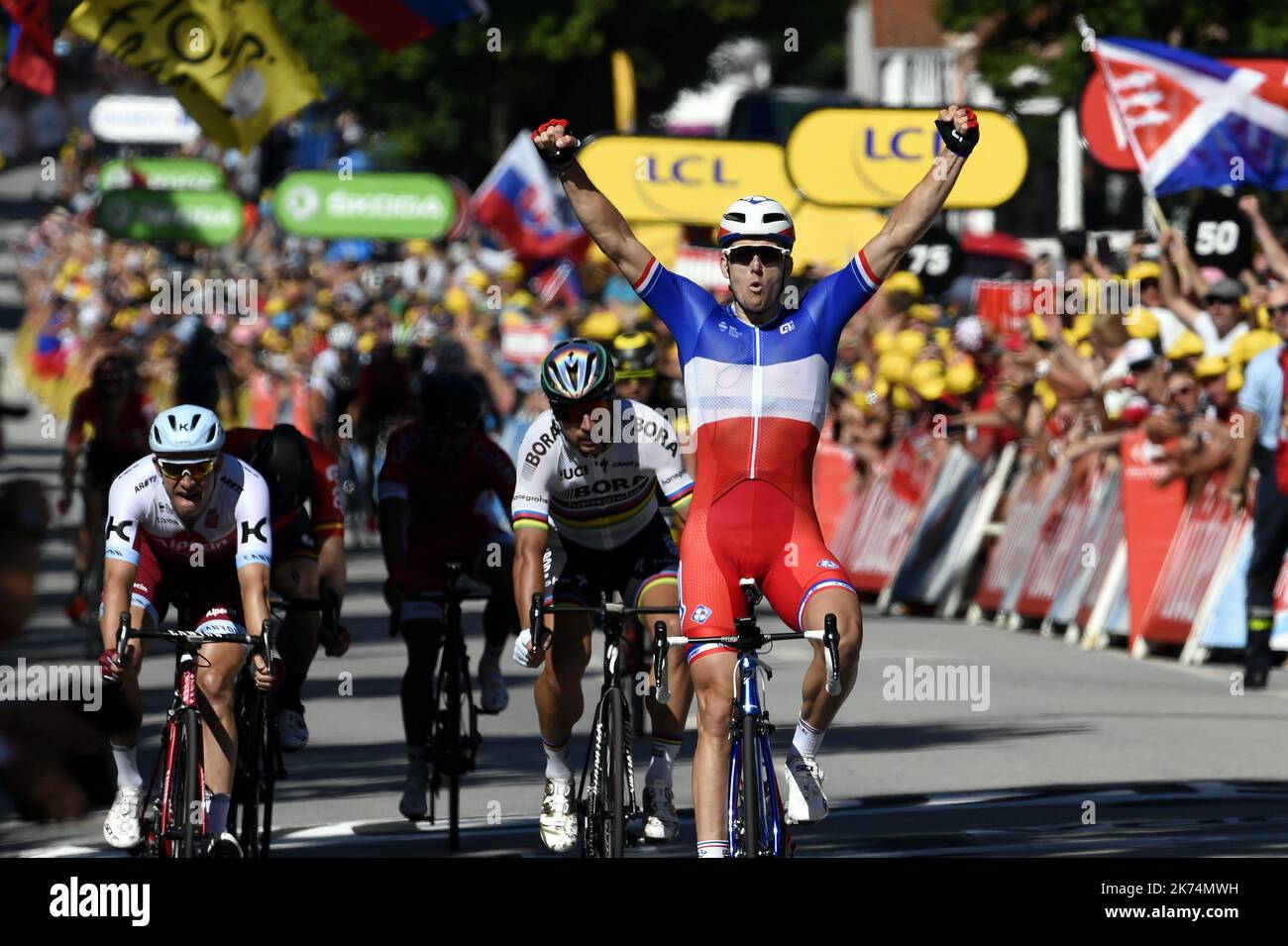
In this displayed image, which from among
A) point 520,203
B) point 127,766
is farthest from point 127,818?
point 520,203

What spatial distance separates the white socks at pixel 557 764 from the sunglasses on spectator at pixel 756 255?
2.11 metres

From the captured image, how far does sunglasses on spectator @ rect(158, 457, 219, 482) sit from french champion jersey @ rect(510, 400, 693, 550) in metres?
1.11

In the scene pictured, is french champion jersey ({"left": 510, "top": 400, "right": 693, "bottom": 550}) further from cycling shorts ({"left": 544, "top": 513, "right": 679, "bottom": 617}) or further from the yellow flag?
the yellow flag

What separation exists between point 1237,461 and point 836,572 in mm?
7297

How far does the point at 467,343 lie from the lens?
28.7 metres

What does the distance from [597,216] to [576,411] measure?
3.54 ft

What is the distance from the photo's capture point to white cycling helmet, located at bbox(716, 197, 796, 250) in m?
7.75

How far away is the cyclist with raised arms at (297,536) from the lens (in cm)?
973

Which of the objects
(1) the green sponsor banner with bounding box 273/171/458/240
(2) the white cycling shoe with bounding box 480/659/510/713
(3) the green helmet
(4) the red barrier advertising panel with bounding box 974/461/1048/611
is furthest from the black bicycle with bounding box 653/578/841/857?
(1) the green sponsor banner with bounding box 273/171/458/240

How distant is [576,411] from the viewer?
885 cm

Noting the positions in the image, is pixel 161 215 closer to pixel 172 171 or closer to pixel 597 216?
pixel 172 171
